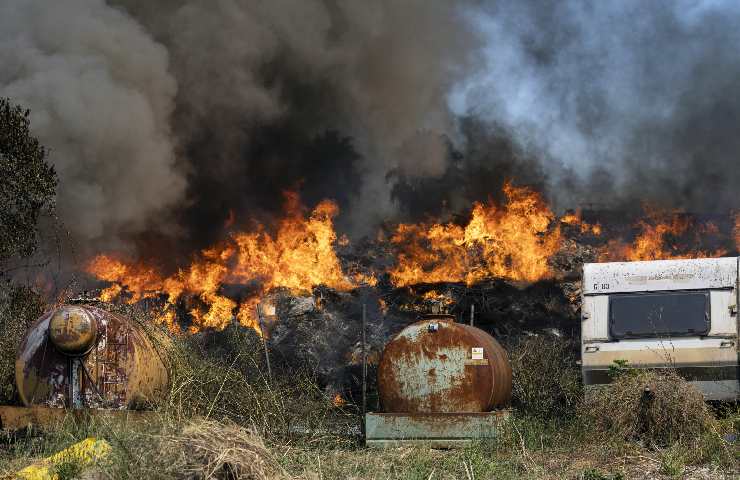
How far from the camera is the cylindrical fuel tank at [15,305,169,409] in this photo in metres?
10.5

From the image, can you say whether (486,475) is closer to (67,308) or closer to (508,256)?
(67,308)

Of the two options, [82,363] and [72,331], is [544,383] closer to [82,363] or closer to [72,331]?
[82,363]

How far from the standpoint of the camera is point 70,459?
7355mm

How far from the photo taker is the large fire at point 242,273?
19.5m

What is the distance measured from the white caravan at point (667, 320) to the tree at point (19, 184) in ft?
38.9

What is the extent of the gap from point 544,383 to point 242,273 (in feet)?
32.5

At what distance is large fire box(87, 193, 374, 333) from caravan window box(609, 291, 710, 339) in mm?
9667

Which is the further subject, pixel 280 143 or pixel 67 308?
pixel 280 143

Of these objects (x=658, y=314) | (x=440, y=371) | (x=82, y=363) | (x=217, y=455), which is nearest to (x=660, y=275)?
(x=658, y=314)

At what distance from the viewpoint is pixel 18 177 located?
17812 mm

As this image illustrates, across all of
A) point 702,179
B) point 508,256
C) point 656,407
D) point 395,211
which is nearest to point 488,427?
point 656,407

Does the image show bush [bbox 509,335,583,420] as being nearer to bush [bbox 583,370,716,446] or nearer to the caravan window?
the caravan window

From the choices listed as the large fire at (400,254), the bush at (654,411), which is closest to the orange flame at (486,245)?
the large fire at (400,254)

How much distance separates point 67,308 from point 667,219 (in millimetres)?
18178
